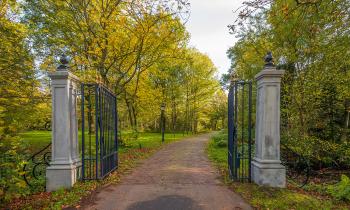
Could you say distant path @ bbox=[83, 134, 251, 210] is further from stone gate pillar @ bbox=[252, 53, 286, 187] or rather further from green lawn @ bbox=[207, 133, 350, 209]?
stone gate pillar @ bbox=[252, 53, 286, 187]

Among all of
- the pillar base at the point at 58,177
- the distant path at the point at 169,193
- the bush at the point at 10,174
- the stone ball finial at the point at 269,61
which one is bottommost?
the distant path at the point at 169,193

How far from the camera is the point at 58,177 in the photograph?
5980 millimetres

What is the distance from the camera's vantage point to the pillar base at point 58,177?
5.98 m

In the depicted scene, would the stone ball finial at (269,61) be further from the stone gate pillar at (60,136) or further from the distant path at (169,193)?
the stone gate pillar at (60,136)

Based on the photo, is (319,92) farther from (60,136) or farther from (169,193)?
(60,136)

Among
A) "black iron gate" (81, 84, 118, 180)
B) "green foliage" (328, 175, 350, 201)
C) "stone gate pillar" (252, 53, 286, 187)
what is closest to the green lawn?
"green foliage" (328, 175, 350, 201)

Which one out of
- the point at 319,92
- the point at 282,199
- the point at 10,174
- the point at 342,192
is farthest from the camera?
the point at 319,92

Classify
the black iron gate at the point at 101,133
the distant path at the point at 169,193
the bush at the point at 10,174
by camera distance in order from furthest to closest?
1. the black iron gate at the point at 101,133
2. the distant path at the point at 169,193
3. the bush at the point at 10,174

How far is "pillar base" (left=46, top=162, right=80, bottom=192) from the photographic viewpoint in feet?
→ 19.6

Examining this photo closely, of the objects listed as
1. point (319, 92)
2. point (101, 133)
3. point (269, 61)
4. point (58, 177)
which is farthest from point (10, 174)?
point (319, 92)

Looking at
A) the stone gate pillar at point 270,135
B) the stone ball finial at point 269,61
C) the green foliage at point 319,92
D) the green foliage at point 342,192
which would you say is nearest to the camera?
the green foliage at point 342,192

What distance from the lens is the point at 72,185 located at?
607 cm

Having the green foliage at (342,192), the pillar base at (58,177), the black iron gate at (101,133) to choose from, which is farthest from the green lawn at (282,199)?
the pillar base at (58,177)

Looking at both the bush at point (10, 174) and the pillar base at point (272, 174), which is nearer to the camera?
the bush at point (10, 174)
